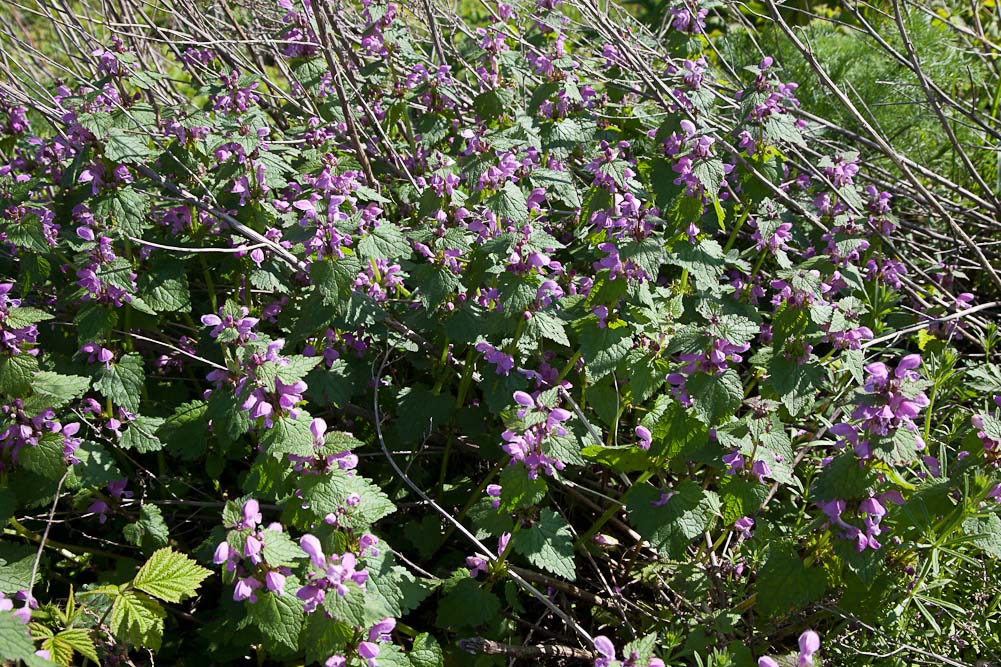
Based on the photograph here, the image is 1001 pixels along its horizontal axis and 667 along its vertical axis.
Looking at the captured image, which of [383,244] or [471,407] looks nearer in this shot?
[383,244]

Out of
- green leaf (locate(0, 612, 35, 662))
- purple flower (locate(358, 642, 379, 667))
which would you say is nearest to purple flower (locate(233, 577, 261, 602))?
purple flower (locate(358, 642, 379, 667))

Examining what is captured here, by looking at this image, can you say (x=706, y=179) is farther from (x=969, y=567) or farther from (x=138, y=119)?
(x=138, y=119)

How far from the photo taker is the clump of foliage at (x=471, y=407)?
2.04m

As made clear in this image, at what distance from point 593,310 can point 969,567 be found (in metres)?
1.42

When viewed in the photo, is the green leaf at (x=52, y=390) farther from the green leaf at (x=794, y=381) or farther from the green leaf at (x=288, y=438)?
the green leaf at (x=794, y=381)

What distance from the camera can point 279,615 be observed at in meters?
1.84

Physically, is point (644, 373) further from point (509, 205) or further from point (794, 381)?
point (509, 205)

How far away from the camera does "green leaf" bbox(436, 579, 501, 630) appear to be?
2301mm

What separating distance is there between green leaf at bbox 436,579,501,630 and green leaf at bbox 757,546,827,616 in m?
0.74

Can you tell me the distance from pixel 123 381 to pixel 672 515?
173 cm

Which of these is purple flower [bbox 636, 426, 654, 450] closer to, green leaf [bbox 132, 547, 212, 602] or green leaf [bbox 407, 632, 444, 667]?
green leaf [bbox 407, 632, 444, 667]

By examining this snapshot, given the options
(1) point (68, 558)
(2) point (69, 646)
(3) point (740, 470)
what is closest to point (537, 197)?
(3) point (740, 470)

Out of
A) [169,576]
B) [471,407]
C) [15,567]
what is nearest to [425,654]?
[169,576]

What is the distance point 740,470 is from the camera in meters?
2.27
